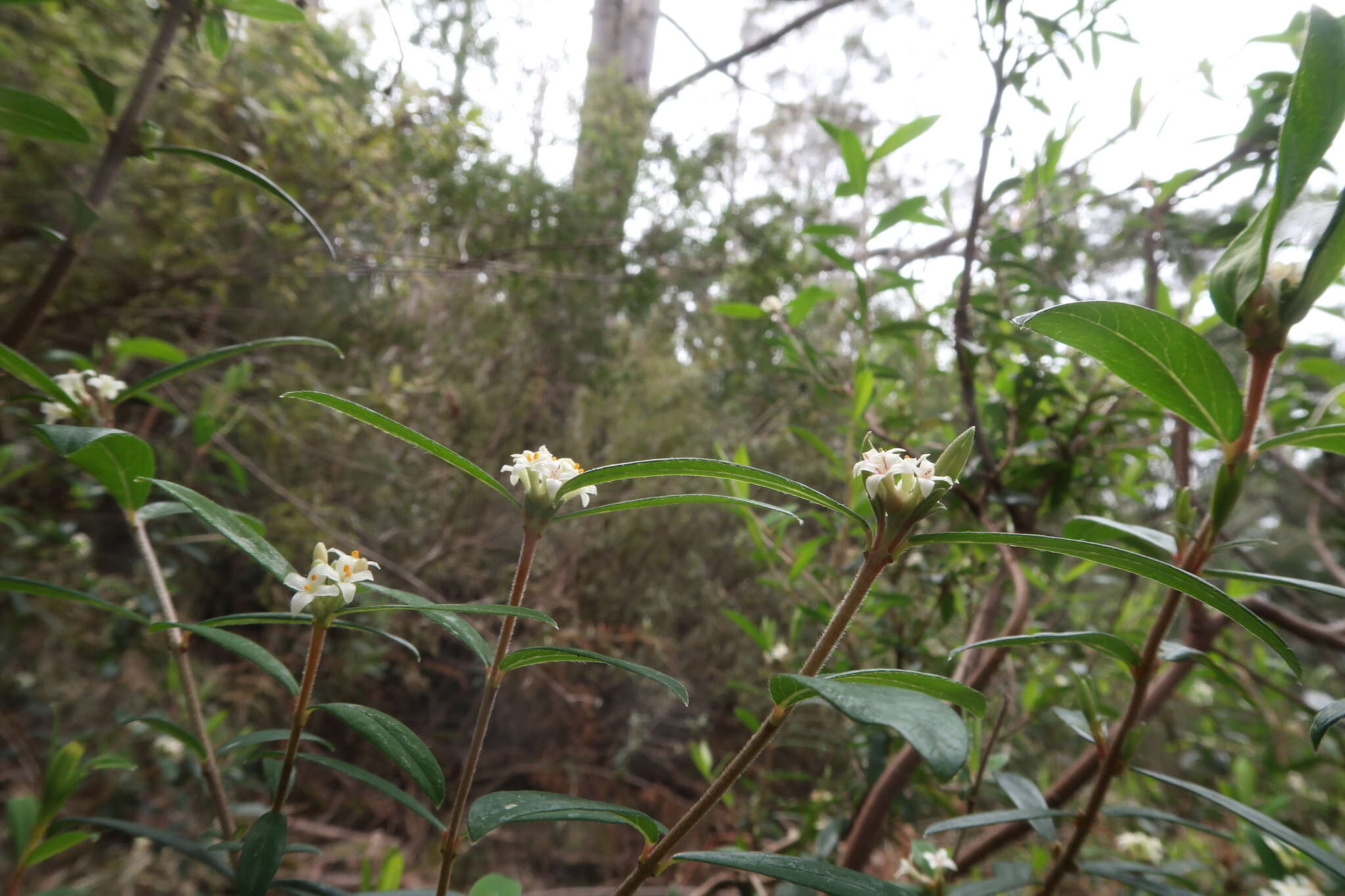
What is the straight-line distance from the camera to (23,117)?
0.41 metres

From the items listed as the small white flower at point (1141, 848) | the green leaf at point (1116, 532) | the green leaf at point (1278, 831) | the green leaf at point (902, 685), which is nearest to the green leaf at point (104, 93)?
the green leaf at point (902, 685)

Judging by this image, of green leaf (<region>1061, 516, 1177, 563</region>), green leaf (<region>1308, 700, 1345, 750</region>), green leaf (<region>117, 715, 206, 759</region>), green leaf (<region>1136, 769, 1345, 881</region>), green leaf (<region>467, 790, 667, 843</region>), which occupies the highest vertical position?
green leaf (<region>1061, 516, 1177, 563</region>)

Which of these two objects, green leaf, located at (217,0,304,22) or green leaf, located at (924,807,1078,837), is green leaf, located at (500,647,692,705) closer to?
green leaf, located at (924,807,1078,837)

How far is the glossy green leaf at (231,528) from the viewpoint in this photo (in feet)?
1.09

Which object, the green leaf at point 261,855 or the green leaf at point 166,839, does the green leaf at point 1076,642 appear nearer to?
the green leaf at point 261,855

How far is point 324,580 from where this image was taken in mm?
389

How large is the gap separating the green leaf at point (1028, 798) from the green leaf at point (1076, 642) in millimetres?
169

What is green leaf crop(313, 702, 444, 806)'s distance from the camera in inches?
13.8

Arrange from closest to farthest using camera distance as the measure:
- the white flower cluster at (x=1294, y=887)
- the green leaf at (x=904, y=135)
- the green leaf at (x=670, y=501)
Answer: the green leaf at (x=670, y=501) < the green leaf at (x=904, y=135) < the white flower cluster at (x=1294, y=887)

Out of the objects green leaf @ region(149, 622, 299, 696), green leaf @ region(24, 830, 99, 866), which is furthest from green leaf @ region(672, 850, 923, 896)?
green leaf @ region(24, 830, 99, 866)

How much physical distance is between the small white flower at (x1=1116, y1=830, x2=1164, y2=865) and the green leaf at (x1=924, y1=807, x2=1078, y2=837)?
77 cm

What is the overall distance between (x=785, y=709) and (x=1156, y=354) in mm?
240

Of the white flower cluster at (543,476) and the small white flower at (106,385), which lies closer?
the white flower cluster at (543,476)

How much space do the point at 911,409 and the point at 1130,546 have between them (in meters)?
0.58
